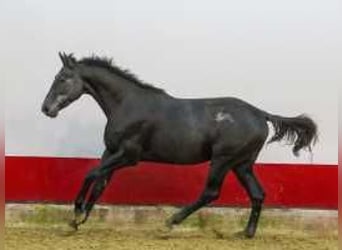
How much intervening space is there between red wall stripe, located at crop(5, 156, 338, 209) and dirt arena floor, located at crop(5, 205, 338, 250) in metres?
0.11

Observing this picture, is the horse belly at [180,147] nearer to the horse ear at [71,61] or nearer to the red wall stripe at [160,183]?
the red wall stripe at [160,183]

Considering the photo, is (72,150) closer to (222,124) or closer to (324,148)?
(222,124)

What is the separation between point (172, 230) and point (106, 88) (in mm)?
1499

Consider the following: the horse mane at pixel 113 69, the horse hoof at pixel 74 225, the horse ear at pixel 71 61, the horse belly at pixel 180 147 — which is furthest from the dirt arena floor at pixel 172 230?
the horse ear at pixel 71 61

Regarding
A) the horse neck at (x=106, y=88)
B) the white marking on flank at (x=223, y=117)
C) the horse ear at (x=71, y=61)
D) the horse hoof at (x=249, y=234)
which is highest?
the horse ear at (x=71, y=61)

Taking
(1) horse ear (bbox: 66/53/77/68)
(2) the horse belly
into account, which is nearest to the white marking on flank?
(2) the horse belly

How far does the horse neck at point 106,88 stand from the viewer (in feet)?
26.4

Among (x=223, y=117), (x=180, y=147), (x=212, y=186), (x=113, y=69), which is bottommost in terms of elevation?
(x=212, y=186)

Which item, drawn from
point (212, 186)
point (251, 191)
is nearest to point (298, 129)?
point (251, 191)

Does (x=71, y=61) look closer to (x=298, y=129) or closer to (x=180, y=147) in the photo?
(x=180, y=147)

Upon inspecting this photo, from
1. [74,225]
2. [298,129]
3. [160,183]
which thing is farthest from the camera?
[160,183]

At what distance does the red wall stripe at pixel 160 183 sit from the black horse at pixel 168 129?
55 cm

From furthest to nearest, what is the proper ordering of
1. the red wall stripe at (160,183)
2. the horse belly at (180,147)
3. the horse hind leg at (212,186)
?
the red wall stripe at (160,183)
the horse belly at (180,147)
the horse hind leg at (212,186)

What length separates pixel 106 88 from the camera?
808cm
